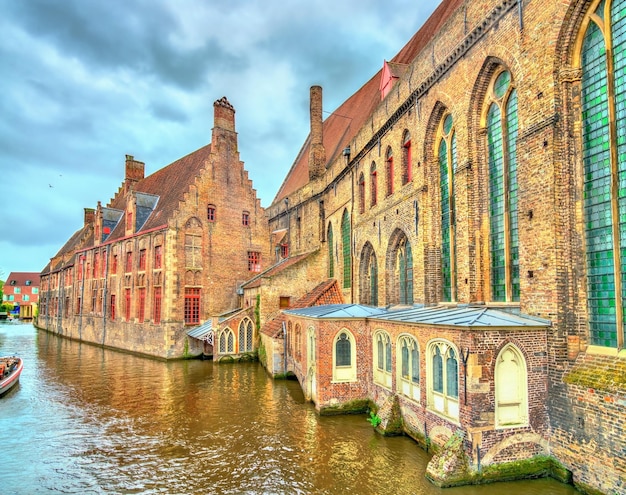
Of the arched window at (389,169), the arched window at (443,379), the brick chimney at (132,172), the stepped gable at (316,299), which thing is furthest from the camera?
the brick chimney at (132,172)

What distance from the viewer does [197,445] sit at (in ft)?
33.9

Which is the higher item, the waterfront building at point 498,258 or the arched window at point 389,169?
the arched window at point 389,169

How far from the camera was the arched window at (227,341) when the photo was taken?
22.5 meters

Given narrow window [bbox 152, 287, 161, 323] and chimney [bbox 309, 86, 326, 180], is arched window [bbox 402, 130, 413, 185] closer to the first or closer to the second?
chimney [bbox 309, 86, 326, 180]

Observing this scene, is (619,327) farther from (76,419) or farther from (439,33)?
(76,419)

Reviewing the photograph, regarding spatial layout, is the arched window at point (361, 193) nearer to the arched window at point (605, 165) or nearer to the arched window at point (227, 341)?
the arched window at point (227, 341)

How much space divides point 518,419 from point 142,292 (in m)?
24.4

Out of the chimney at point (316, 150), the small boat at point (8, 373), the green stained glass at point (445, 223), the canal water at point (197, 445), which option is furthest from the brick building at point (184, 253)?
the green stained glass at point (445, 223)

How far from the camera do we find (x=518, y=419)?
773cm

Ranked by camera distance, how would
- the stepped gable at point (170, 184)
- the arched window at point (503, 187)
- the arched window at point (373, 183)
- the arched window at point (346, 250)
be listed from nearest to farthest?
the arched window at point (503, 187) → the arched window at point (373, 183) → the arched window at point (346, 250) → the stepped gable at point (170, 184)

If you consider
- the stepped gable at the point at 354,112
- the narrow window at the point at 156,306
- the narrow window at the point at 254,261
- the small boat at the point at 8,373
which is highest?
the stepped gable at the point at 354,112

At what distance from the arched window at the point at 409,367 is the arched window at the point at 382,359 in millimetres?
763

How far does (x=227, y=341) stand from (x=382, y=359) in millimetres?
12567

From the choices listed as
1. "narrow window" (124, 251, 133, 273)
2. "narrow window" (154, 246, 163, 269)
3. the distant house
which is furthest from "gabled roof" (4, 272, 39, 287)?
"narrow window" (154, 246, 163, 269)
